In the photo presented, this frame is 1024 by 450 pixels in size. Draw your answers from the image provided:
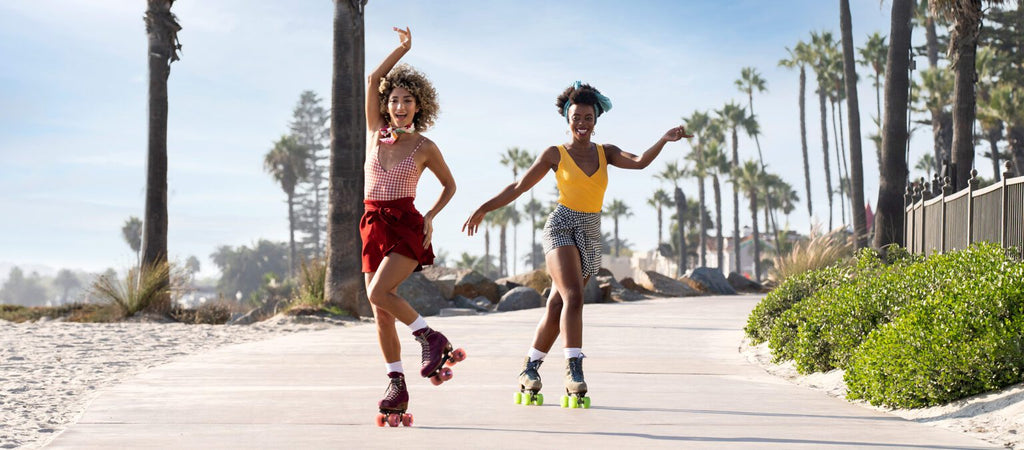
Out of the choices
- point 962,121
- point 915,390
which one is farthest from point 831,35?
point 915,390

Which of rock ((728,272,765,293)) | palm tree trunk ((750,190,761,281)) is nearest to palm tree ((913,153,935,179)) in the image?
palm tree trunk ((750,190,761,281))

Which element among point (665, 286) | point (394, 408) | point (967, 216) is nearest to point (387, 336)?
point (394, 408)

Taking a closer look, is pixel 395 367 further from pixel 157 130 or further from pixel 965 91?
pixel 965 91

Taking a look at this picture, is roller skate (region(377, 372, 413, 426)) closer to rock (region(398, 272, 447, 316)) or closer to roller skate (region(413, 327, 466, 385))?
roller skate (region(413, 327, 466, 385))

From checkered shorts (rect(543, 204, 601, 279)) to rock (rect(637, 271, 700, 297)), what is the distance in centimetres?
2117

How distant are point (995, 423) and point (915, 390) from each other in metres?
0.66

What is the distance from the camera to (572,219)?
246 inches

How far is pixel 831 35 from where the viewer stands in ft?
206

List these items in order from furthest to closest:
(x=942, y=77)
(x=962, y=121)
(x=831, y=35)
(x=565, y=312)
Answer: (x=831, y=35) < (x=942, y=77) < (x=962, y=121) < (x=565, y=312)

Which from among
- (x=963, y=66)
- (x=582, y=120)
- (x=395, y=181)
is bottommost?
(x=395, y=181)

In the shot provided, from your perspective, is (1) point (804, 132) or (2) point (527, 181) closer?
(2) point (527, 181)

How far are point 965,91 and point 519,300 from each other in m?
9.73

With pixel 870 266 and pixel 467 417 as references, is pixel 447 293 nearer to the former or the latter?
pixel 870 266

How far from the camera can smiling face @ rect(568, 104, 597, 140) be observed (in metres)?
6.43
